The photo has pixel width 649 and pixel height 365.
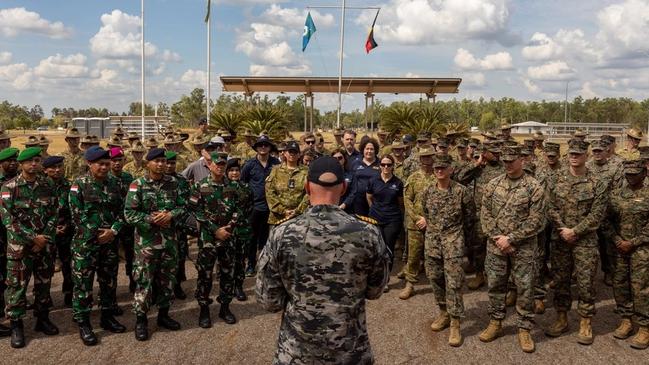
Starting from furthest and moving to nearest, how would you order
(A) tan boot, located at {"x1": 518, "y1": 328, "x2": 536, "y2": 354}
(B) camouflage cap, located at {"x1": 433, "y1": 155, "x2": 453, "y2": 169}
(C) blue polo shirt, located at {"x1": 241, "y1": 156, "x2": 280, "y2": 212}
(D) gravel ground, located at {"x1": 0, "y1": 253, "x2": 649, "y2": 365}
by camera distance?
(C) blue polo shirt, located at {"x1": 241, "y1": 156, "x2": 280, "y2": 212} < (B) camouflage cap, located at {"x1": 433, "y1": 155, "x2": 453, "y2": 169} < (A) tan boot, located at {"x1": 518, "y1": 328, "x2": 536, "y2": 354} < (D) gravel ground, located at {"x1": 0, "y1": 253, "x2": 649, "y2": 365}

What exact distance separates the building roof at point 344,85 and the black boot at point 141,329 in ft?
53.0

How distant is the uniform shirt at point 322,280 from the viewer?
7.17 feet

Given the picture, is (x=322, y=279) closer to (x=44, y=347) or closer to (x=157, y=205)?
(x=157, y=205)

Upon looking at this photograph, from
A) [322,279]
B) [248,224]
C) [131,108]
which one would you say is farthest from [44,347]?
[131,108]

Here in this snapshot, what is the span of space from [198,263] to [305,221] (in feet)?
9.80

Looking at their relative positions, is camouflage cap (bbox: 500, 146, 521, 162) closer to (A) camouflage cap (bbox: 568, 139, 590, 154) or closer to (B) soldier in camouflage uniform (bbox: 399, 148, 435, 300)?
(A) camouflage cap (bbox: 568, 139, 590, 154)

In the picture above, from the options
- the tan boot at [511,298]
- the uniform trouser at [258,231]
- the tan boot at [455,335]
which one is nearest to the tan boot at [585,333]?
the tan boot at [511,298]

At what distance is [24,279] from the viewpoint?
14.6 feet

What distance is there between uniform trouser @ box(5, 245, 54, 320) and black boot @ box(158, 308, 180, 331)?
114 centimetres

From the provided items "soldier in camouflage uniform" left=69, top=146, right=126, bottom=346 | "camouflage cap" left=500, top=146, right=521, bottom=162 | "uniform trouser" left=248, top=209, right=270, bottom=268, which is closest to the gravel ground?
"soldier in camouflage uniform" left=69, top=146, right=126, bottom=346

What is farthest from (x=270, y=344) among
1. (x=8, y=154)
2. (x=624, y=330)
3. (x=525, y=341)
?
(x=624, y=330)

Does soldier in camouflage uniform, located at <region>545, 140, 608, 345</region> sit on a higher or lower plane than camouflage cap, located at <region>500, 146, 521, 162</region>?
lower

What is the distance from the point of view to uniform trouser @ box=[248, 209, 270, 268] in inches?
257

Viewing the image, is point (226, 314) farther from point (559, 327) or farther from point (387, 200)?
point (559, 327)
